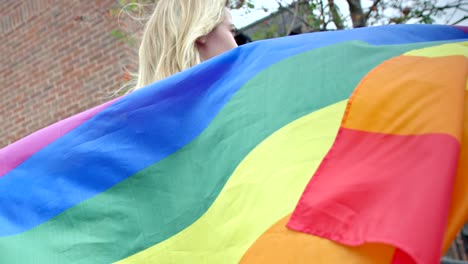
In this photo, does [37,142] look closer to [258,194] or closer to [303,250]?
[258,194]

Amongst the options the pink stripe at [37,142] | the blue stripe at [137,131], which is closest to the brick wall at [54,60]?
the pink stripe at [37,142]

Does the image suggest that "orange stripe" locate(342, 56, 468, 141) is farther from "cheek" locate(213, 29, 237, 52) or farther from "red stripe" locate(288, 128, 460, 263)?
"cheek" locate(213, 29, 237, 52)

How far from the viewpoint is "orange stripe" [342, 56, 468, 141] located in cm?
156

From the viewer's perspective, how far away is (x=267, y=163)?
1711 millimetres

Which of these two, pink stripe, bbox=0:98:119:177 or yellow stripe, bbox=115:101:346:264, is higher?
pink stripe, bbox=0:98:119:177

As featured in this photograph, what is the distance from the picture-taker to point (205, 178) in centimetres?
189

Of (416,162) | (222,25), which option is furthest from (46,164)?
(416,162)

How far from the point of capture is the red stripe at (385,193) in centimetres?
137

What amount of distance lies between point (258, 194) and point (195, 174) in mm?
327

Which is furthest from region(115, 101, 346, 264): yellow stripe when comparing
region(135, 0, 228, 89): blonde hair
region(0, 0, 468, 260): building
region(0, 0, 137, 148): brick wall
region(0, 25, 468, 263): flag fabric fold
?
region(0, 0, 137, 148): brick wall

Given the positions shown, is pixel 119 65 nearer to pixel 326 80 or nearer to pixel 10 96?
pixel 10 96

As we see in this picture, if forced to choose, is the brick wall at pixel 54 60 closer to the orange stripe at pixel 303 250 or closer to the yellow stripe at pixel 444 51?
the yellow stripe at pixel 444 51

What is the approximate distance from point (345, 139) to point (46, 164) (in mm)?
1050

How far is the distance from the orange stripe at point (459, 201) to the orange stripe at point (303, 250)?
0.13m
